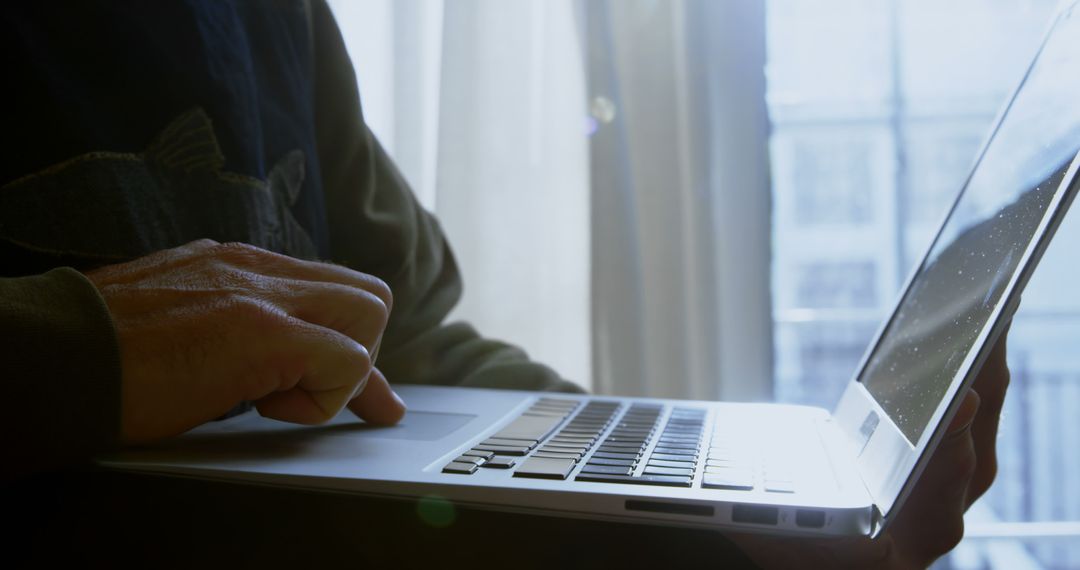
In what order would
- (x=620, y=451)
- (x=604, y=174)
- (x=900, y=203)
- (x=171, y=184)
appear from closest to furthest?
(x=620, y=451) < (x=171, y=184) < (x=604, y=174) < (x=900, y=203)

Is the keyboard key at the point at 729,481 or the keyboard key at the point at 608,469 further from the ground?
the keyboard key at the point at 608,469

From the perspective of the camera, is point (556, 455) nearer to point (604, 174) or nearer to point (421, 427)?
point (421, 427)

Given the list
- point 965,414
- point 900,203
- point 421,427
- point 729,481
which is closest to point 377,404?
point 421,427

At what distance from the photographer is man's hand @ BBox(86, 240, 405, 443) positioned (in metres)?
0.36

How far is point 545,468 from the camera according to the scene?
1.23ft

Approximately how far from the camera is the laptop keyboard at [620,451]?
0.37 m

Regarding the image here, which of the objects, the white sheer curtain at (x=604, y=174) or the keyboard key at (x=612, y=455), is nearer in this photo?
the keyboard key at (x=612, y=455)

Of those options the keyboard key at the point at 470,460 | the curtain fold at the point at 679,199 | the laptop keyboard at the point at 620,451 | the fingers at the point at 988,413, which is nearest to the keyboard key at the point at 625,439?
the laptop keyboard at the point at 620,451

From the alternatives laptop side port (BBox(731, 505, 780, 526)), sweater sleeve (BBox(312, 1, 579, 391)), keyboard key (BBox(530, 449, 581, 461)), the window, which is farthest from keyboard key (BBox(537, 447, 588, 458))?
the window

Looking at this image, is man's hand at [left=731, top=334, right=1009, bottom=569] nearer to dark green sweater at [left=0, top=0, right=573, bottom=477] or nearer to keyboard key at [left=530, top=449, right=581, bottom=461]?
keyboard key at [left=530, top=449, right=581, bottom=461]

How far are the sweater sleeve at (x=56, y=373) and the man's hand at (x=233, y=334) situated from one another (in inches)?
0.4

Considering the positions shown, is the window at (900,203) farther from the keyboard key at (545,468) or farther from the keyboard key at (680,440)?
the keyboard key at (545,468)

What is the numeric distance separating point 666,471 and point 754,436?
16 centimetres

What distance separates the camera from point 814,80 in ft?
4.62
